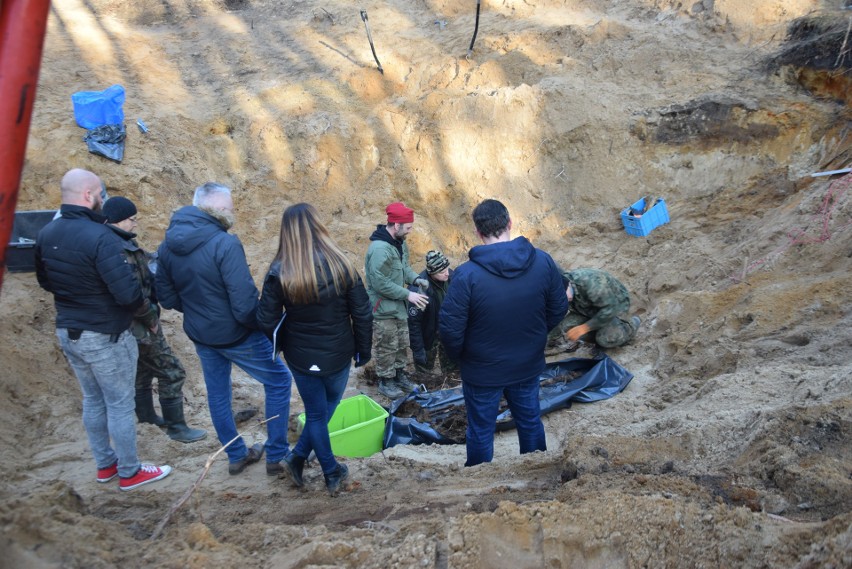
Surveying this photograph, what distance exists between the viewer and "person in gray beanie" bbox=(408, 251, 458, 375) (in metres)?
5.88

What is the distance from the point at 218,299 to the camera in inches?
145

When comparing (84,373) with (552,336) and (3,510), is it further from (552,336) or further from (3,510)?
(552,336)

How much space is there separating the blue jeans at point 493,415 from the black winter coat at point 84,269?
2238mm

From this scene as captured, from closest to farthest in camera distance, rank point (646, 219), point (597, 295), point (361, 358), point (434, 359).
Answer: point (361, 358)
point (597, 295)
point (434, 359)
point (646, 219)

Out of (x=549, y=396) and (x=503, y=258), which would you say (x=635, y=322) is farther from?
(x=503, y=258)

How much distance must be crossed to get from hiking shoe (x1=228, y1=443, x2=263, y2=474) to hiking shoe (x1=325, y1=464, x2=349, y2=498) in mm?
722

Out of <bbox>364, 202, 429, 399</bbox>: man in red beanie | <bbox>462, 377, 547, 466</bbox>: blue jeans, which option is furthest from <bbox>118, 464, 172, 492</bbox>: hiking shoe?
<bbox>364, 202, 429, 399</bbox>: man in red beanie

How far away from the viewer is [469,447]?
4.00 m

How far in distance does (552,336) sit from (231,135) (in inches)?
252

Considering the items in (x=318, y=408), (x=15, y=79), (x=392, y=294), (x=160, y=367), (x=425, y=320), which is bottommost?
(x=425, y=320)

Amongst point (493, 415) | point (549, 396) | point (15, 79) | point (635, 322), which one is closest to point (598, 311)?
point (635, 322)

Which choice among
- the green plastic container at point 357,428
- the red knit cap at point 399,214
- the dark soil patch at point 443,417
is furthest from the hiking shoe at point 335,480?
the red knit cap at point 399,214

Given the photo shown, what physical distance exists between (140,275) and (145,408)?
1.38 meters

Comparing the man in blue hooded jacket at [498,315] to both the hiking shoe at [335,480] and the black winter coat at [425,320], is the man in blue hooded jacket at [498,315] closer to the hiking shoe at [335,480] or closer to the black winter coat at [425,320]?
the hiking shoe at [335,480]
